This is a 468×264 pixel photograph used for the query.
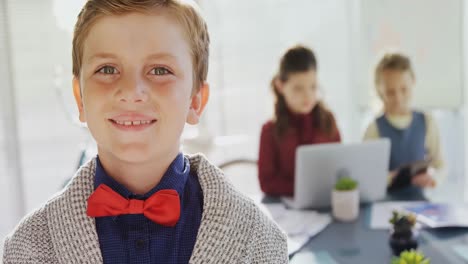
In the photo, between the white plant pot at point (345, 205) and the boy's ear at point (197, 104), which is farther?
the white plant pot at point (345, 205)

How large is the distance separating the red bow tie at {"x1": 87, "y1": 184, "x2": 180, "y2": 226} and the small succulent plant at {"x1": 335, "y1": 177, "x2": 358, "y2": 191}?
1.07 meters

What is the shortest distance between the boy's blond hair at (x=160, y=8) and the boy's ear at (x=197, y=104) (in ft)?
0.06

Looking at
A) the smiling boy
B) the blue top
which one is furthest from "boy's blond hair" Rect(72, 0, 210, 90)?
the blue top

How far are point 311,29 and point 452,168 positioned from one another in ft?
5.31

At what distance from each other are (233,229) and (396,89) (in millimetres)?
2035

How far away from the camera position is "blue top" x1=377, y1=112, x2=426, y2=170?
117 inches

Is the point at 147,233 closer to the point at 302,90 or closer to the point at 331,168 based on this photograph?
the point at 331,168

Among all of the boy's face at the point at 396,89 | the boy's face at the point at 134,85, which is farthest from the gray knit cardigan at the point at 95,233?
the boy's face at the point at 396,89

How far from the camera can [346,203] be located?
192 centimetres

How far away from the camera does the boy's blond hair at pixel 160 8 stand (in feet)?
3.19

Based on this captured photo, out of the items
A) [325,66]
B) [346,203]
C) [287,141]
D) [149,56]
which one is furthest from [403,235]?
[325,66]

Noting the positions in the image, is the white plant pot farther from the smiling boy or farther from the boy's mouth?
the boy's mouth

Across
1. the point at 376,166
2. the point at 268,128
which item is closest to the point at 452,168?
the point at 268,128

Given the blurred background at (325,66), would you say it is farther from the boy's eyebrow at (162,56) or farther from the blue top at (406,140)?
the boy's eyebrow at (162,56)
